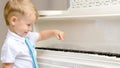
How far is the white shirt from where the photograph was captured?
3.18 feet

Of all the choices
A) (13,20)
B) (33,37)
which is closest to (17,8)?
(13,20)

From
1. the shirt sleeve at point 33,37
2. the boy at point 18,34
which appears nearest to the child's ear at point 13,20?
the boy at point 18,34

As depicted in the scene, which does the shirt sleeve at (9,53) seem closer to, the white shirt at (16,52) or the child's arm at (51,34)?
the white shirt at (16,52)

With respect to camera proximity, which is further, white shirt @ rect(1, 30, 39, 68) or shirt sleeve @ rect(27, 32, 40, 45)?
shirt sleeve @ rect(27, 32, 40, 45)

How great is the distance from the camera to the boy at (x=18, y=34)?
0.97m

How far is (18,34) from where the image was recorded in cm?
101

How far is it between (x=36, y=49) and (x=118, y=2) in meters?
0.45

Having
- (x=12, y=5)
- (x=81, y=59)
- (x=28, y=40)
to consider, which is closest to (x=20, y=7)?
(x=12, y=5)

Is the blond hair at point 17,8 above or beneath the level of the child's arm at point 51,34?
above

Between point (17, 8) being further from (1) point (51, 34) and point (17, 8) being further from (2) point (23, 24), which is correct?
(1) point (51, 34)

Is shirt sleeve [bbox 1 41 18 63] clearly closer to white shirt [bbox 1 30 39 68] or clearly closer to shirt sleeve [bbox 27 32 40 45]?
white shirt [bbox 1 30 39 68]

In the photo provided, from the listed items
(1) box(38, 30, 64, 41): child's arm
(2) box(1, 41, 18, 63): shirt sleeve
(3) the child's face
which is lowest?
(2) box(1, 41, 18, 63): shirt sleeve

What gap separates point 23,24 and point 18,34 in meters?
0.06

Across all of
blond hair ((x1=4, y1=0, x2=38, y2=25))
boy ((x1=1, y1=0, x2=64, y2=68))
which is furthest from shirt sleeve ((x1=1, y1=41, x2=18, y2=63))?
blond hair ((x1=4, y1=0, x2=38, y2=25))
